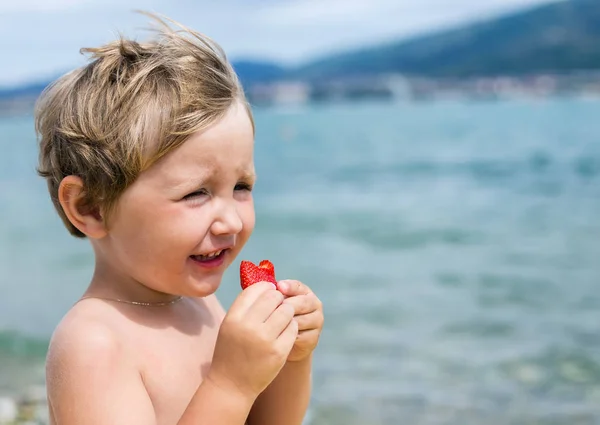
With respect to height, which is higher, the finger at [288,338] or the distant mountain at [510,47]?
the distant mountain at [510,47]

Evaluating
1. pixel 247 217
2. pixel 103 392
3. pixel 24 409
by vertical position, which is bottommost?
pixel 103 392

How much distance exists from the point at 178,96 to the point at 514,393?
4.13 metres

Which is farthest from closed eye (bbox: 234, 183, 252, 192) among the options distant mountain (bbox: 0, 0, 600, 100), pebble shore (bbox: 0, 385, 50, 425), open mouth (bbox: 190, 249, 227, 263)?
distant mountain (bbox: 0, 0, 600, 100)

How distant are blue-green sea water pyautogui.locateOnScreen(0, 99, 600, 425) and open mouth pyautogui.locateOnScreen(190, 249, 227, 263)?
2.40 feet

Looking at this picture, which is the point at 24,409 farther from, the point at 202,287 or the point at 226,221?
the point at 226,221

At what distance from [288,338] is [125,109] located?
0.60m

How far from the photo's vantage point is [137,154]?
5.59 feet

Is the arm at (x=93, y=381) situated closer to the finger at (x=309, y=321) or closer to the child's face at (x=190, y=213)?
the child's face at (x=190, y=213)

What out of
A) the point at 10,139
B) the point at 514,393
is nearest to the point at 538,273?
the point at 514,393

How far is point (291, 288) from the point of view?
1.83 m

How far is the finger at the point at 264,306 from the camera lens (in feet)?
5.50

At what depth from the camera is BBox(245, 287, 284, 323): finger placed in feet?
5.50

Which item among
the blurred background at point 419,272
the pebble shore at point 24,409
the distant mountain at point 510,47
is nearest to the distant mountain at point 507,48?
the distant mountain at point 510,47

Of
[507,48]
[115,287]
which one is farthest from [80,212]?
[507,48]
